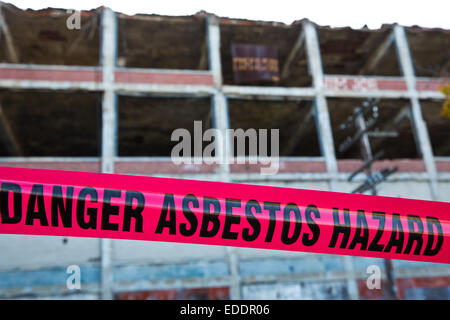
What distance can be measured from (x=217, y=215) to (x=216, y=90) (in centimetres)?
1261

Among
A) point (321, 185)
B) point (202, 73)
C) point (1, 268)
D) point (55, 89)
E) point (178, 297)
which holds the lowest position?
point (178, 297)

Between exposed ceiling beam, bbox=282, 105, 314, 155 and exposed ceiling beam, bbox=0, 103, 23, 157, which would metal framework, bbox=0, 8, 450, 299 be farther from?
exposed ceiling beam, bbox=0, 103, 23, 157

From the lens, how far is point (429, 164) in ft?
48.7

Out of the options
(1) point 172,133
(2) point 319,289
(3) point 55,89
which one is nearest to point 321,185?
(2) point 319,289

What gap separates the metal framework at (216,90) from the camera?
13.2m

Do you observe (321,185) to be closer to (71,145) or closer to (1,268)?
(1,268)

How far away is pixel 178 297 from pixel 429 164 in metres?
10.6
